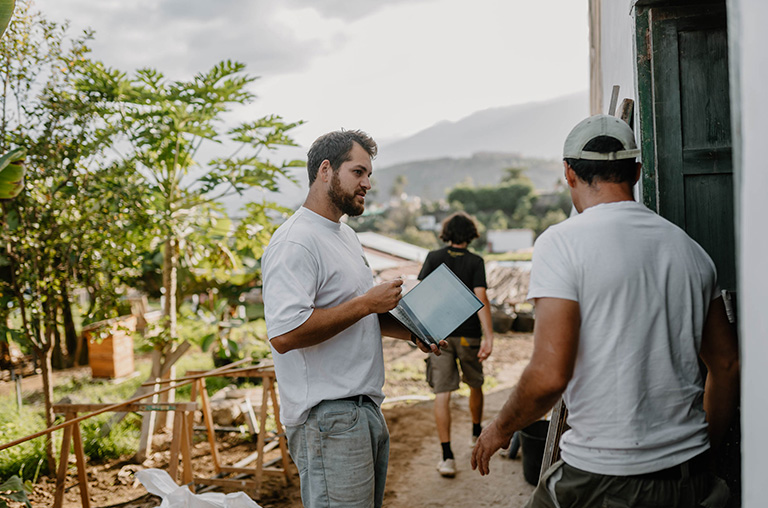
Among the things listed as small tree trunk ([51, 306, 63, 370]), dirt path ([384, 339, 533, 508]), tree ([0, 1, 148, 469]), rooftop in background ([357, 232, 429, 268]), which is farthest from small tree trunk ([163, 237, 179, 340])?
rooftop in background ([357, 232, 429, 268])

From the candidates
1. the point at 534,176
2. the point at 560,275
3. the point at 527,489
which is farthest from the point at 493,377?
the point at 534,176

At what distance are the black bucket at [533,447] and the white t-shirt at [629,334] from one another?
2741 mm

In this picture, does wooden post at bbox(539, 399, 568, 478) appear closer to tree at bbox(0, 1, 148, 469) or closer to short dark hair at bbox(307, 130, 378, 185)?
short dark hair at bbox(307, 130, 378, 185)

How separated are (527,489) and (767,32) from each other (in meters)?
3.89

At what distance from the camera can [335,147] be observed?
97.0 inches

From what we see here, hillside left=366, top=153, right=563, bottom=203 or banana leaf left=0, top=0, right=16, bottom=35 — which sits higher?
hillside left=366, top=153, right=563, bottom=203

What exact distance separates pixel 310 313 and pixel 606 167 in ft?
3.60

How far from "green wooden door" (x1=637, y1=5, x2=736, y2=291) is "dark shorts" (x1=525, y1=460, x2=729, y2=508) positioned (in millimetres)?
1212

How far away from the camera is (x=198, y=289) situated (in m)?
10.1

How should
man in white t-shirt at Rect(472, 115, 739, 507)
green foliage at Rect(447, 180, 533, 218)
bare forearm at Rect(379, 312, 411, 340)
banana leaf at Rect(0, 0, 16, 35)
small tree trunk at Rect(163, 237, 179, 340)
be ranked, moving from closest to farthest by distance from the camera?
1. man in white t-shirt at Rect(472, 115, 739, 507)
2. bare forearm at Rect(379, 312, 411, 340)
3. banana leaf at Rect(0, 0, 16, 35)
4. small tree trunk at Rect(163, 237, 179, 340)
5. green foliage at Rect(447, 180, 533, 218)

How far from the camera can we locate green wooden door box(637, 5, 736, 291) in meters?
2.63

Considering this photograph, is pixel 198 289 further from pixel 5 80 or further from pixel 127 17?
pixel 127 17

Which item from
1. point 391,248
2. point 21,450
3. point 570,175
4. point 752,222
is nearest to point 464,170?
point 391,248

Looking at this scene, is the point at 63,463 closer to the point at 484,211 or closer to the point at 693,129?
the point at 693,129
